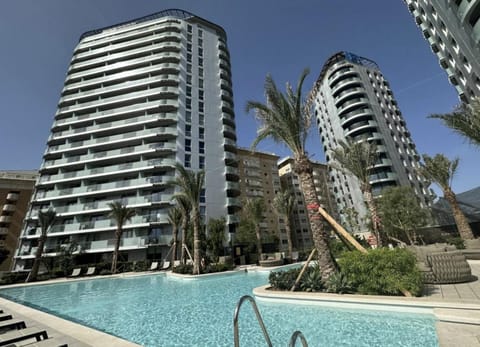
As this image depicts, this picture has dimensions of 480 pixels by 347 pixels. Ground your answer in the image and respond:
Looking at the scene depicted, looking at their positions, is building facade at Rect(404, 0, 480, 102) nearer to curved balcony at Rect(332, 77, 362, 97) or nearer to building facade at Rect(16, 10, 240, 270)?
curved balcony at Rect(332, 77, 362, 97)

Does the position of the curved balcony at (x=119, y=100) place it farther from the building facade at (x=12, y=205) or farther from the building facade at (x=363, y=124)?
the building facade at (x=363, y=124)

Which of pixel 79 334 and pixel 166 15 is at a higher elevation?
pixel 166 15

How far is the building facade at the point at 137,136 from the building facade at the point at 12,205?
19042 millimetres

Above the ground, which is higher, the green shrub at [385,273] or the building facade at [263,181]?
the building facade at [263,181]

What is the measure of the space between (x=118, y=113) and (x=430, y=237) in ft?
176

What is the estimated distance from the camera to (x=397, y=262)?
22.2 ft

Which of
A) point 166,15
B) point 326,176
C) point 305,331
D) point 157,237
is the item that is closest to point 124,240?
point 157,237

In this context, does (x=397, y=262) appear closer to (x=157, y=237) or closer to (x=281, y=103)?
(x=281, y=103)

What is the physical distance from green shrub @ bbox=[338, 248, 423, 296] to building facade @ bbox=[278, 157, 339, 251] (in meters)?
51.9

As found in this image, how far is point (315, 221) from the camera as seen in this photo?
930cm

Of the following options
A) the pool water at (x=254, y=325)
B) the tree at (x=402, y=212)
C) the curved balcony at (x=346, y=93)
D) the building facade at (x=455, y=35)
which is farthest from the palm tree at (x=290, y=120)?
the curved balcony at (x=346, y=93)

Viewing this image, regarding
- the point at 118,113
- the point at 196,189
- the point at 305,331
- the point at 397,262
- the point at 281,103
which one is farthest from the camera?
the point at 118,113

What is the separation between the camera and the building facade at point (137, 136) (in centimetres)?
3331

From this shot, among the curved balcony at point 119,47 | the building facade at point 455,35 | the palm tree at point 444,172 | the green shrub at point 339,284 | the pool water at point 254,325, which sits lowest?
the pool water at point 254,325
